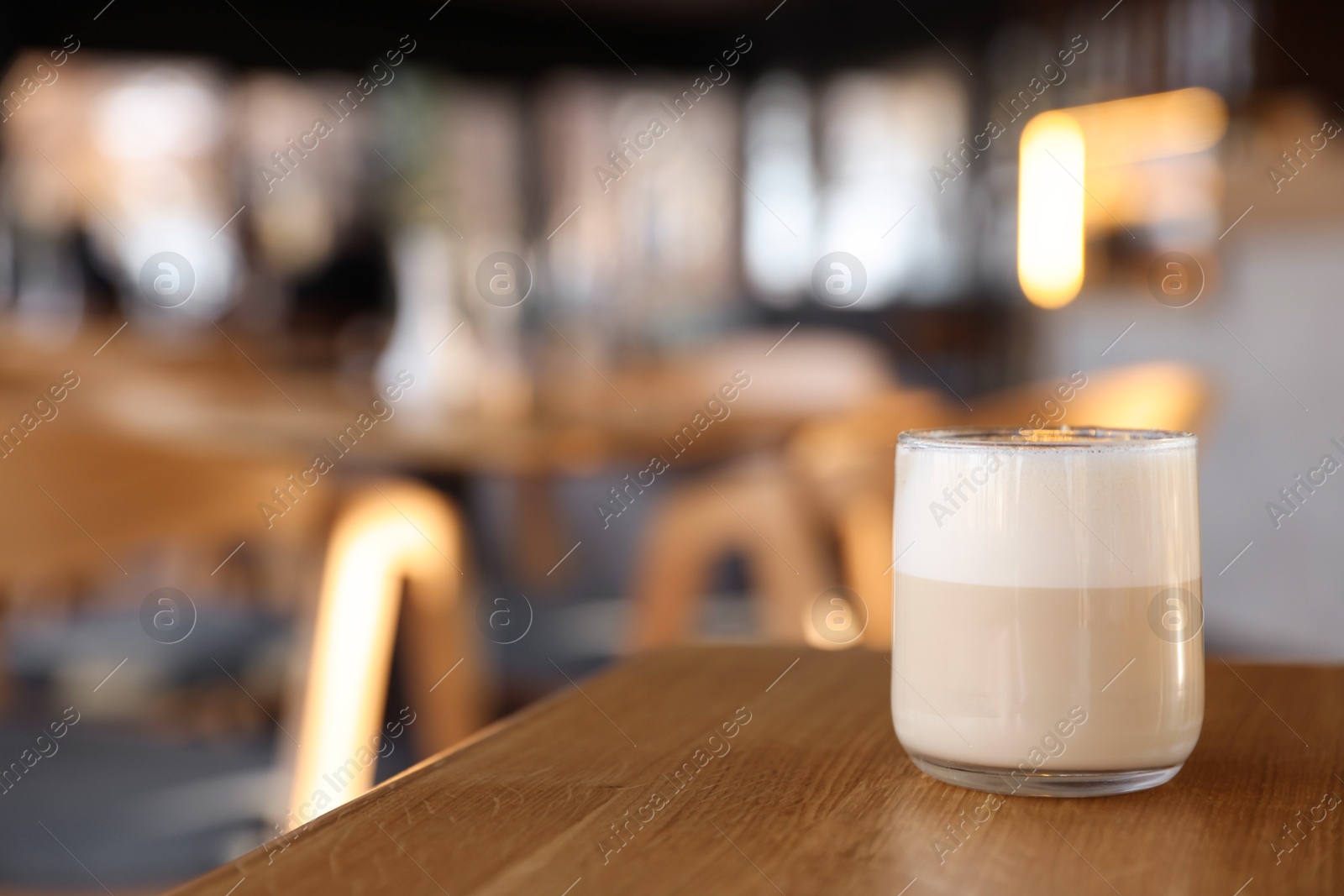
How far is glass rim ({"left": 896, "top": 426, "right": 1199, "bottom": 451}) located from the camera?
0.46 m

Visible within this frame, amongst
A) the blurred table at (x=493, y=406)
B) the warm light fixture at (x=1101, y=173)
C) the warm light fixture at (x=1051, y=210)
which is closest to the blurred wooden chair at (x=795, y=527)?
the blurred table at (x=493, y=406)

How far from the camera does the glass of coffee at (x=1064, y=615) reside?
0.45m

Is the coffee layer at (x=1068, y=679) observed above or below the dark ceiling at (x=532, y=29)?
below

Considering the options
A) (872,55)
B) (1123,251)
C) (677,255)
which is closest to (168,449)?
(1123,251)

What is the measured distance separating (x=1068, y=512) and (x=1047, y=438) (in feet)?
0.16

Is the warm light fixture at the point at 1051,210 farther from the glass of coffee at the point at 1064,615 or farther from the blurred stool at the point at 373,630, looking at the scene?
the glass of coffee at the point at 1064,615

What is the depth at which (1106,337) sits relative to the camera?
4.68m

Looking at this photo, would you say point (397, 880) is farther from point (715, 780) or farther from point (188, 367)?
point (188, 367)

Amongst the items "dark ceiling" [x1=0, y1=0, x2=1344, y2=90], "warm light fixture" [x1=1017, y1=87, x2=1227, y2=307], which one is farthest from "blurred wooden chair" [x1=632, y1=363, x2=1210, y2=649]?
"dark ceiling" [x1=0, y1=0, x2=1344, y2=90]

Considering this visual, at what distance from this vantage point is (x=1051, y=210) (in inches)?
200

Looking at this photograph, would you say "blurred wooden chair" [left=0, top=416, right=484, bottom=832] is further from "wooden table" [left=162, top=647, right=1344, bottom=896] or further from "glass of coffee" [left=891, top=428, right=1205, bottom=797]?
"glass of coffee" [left=891, top=428, right=1205, bottom=797]

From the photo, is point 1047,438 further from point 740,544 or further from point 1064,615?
point 740,544

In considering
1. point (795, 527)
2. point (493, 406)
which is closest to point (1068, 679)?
point (493, 406)

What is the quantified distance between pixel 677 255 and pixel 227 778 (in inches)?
254
